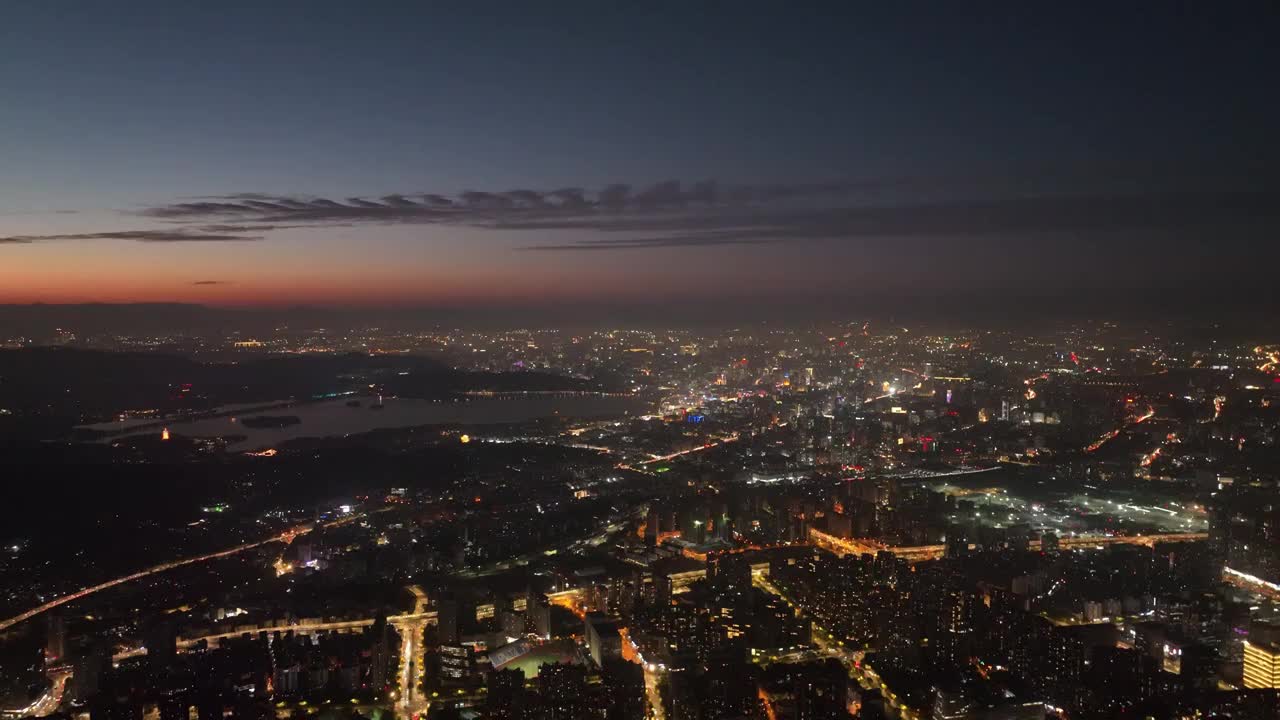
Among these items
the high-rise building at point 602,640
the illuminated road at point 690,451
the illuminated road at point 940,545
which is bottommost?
the illuminated road at point 690,451

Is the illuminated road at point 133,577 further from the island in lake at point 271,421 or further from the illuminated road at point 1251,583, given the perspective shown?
the illuminated road at point 1251,583

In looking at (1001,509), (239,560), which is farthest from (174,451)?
(1001,509)

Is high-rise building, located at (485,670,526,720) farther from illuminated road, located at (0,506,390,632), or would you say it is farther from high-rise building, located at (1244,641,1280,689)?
high-rise building, located at (1244,641,1280,689)

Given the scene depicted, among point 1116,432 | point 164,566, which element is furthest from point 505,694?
point 1116,432

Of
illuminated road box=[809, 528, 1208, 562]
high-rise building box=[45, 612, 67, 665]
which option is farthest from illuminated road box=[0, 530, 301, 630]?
illuminated road box=[809, 528, 1208, 562]

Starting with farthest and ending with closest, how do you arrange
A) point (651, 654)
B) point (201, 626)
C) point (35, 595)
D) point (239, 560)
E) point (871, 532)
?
point (871, 532) < point (239, 560) < point (35, 595) < point (201, 626) < point (651, 654)

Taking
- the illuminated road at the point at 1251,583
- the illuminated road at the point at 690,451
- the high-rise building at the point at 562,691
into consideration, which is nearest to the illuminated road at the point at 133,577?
the high-rise building at the point at 562,691

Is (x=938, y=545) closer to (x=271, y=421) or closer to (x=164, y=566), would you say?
(x=164, y=566)

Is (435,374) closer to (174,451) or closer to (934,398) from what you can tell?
(174,451)
